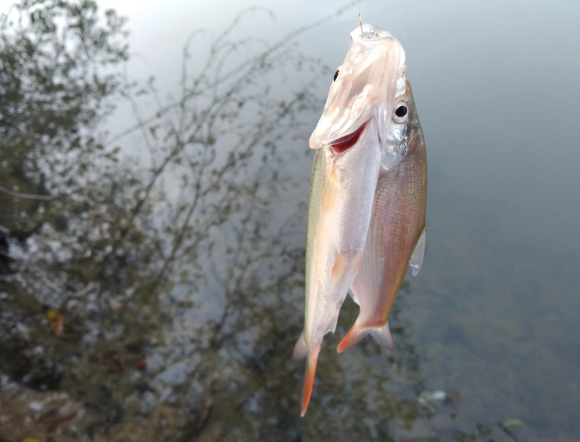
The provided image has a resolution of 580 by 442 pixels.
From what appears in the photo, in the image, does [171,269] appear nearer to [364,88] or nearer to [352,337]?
[352,337]

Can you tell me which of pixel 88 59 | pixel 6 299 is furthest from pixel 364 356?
pixel 88 59

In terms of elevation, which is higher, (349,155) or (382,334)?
(349,155)

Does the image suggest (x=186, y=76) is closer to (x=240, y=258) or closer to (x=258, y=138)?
(x=258, y=138)

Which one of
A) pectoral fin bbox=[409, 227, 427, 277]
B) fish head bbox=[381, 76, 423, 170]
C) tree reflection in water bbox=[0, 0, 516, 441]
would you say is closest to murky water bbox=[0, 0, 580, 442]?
tree reflection in water bbox=[0, 0, 516, 441]

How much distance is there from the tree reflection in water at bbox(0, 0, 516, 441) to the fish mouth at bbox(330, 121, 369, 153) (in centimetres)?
159

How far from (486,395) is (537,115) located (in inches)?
80.7

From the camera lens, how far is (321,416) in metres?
2.11

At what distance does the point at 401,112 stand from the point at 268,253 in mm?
1871

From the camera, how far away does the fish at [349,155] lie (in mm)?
878

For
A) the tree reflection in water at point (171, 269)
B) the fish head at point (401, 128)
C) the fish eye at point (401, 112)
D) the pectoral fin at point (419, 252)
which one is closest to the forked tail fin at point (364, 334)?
the pectoral fin at point (419, 252)

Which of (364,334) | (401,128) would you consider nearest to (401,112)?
(401,128)

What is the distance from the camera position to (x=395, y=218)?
3.65ft

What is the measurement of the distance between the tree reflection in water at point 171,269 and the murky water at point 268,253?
1 cm

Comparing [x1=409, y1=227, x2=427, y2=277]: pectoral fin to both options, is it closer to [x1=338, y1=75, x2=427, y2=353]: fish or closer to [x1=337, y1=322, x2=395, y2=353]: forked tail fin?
[x1=338, y1=75, x2=427, y2=353]: fish
